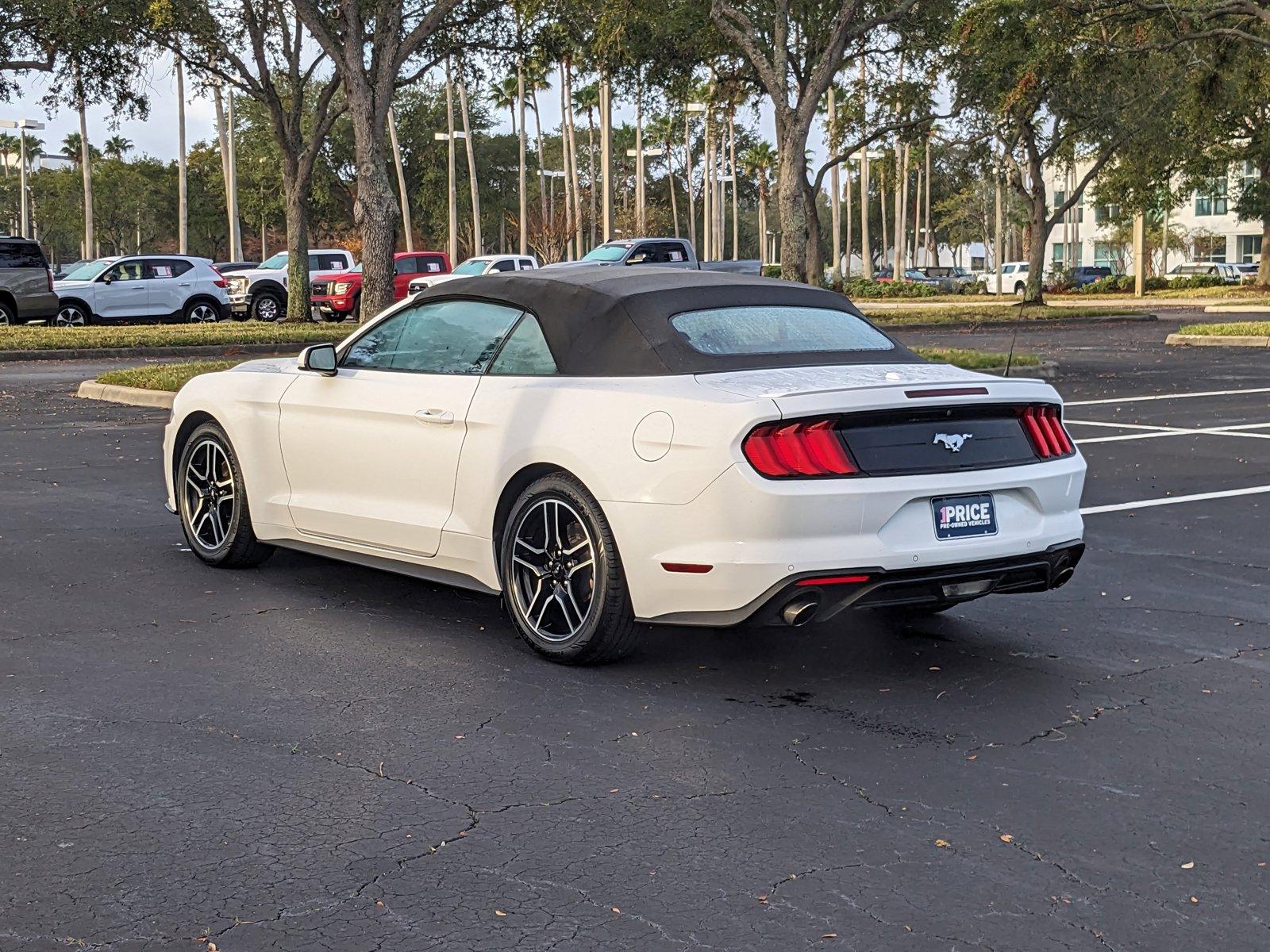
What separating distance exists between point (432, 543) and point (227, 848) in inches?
103

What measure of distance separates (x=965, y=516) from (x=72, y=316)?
34769 millimetres

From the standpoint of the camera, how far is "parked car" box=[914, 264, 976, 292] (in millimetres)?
77938

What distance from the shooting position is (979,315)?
38.2 meters

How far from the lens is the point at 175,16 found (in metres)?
29.3

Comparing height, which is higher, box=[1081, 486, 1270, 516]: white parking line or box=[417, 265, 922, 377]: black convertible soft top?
box=[417, 265, 922, 377]: black convertible soft top

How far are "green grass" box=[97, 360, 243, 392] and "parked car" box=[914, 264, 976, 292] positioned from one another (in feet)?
193

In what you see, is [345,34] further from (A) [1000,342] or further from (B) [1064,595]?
(B) [1064,595]

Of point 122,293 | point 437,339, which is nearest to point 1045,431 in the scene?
point 437,339

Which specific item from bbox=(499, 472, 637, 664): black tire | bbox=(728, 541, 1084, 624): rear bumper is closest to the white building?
bbox=(728, 541, 1084, 624): rear bumper

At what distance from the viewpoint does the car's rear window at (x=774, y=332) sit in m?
6.45

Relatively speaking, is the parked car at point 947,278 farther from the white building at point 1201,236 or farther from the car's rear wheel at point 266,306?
the car's rear wheel at point 266,306

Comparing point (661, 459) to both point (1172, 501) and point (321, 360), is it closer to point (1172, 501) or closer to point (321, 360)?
point (321, 360)

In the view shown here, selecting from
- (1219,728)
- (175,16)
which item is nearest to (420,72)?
(175,16)

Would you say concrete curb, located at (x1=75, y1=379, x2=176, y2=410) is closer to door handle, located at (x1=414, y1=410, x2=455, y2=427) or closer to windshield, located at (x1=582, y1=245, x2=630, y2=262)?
door handle, located at (x1=414, y1=410, x2=455, y2=427)
